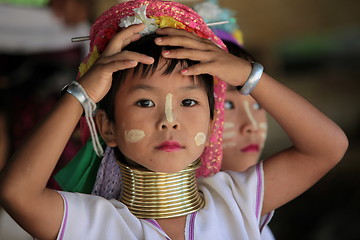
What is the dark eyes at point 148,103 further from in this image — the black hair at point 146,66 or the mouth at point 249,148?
the mouth at point 249,148

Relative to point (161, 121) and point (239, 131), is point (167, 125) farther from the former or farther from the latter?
point (239, 131)

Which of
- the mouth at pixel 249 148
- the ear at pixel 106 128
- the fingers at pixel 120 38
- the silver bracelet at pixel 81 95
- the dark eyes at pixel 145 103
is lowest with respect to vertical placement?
the mouth at pixel 249 148

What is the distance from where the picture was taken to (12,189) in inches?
63.9

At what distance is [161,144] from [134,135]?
9 centimetres

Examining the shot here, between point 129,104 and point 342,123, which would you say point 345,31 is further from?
point 129,104

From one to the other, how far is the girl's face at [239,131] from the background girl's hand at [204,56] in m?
0.56

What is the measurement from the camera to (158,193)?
72.3 inches

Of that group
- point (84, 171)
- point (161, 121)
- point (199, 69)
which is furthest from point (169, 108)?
point (84, 171)

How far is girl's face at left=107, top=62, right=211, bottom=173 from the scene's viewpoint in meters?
1.76

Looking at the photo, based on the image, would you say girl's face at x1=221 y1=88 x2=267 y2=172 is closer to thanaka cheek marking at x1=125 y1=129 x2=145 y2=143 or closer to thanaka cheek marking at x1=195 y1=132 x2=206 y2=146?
thanaka cheek marking at x1=195 y1=132 x2=206 y2=146

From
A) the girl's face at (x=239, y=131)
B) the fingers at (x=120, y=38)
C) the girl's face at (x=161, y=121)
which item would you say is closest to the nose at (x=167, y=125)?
the girl's face at (x=161, y=121)

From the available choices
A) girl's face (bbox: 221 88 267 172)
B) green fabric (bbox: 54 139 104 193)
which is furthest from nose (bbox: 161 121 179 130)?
girl's face (bbox: 221 88 267 172)

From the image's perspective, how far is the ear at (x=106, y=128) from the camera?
191 centimetres

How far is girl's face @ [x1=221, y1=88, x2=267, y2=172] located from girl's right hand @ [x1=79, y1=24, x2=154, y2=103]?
0.78m
